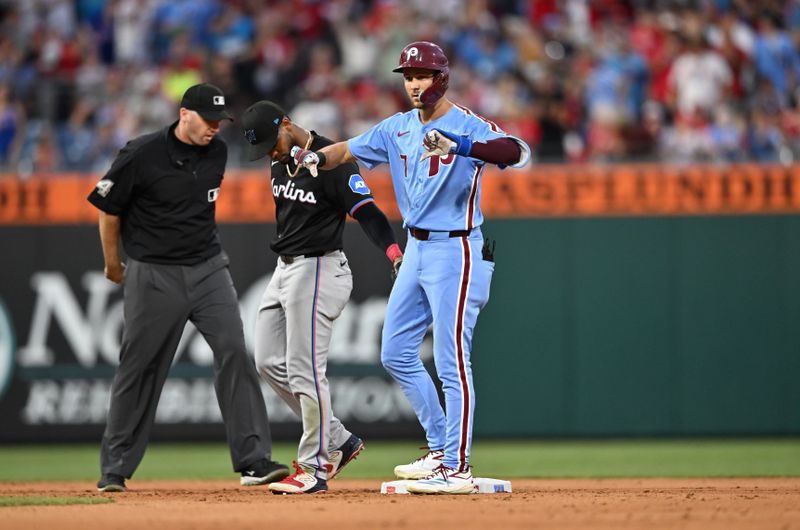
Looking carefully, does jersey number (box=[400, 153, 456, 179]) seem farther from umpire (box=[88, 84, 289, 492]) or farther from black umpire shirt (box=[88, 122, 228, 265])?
black umpire shirt (box=[88, 122, 228, 265])

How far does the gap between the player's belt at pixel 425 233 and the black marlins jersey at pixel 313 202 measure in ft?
1.20

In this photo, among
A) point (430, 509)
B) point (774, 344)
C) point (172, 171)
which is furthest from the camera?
point (774, 344)

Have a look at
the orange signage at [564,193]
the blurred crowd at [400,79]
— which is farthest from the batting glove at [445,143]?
the blurred crowd at [400,79]

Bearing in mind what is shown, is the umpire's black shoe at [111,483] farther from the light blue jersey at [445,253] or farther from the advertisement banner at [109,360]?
the advertisement banner at [109,360]

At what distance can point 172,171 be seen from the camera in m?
7.31

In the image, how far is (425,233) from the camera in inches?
261

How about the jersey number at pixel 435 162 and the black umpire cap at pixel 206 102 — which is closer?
the jersey number at pixel 435 162

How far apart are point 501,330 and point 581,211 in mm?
1292

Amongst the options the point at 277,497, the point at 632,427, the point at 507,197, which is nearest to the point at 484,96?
the point at 507,197

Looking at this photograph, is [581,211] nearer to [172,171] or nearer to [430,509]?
[172,171]

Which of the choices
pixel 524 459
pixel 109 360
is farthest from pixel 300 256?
pixel 109 360

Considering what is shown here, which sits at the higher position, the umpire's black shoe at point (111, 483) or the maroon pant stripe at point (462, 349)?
the maroon pant stripe at point (462, 349)

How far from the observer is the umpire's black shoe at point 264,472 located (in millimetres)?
7289

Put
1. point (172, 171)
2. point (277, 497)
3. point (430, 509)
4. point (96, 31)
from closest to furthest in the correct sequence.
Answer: point (430, 509) < point (277, 497) < point (172, 171) < point (96, 31)
